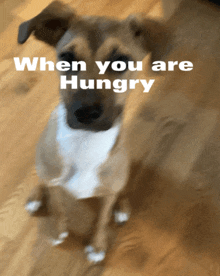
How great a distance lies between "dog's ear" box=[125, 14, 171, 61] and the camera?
111 cm

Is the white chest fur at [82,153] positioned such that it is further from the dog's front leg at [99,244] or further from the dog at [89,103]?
the dog's front leg at [99,244]

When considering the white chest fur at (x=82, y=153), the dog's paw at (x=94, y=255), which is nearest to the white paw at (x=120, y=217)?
the dog's paw at (x=94, y=255)

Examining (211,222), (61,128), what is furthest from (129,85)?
(211,222)

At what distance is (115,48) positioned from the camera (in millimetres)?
1062

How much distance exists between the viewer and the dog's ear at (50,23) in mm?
1067

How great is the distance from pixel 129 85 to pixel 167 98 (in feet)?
2.64

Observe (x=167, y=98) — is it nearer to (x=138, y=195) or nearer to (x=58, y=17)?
(x=138, y=195)

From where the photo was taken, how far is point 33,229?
139cm

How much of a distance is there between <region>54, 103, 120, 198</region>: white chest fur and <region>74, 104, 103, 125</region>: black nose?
73mm

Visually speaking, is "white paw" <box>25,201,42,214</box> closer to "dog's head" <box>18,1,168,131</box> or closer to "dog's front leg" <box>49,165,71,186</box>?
"dog's front leg" <box>49,165,71,186</box>

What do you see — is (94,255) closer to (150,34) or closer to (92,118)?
(92,118)

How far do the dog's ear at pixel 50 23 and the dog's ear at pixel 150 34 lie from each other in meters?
0.22

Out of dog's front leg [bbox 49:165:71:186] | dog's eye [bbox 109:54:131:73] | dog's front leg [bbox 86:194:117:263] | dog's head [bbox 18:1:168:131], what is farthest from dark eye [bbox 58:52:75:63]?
dog's front leg [bbox 86:194:117:263]

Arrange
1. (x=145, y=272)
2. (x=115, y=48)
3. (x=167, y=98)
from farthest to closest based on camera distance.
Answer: (x=167, y=98) < (x=145, y=272) < (x=115, y=48)
